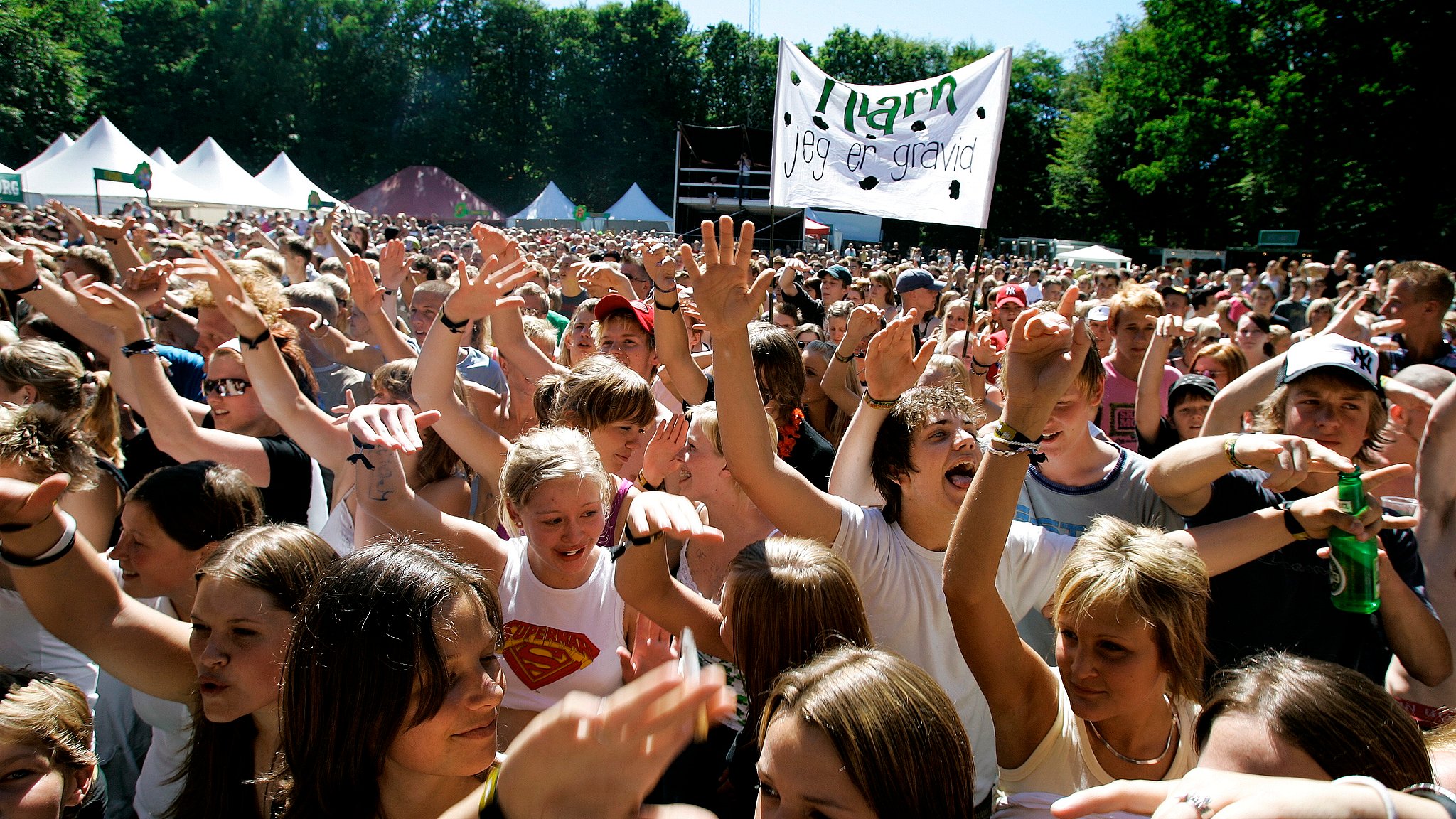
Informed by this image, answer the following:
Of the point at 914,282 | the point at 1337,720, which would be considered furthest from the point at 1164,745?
the point at 914,282

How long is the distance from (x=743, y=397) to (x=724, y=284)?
310mm

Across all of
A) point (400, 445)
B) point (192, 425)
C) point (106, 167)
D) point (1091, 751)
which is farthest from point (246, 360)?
point (106, 167)

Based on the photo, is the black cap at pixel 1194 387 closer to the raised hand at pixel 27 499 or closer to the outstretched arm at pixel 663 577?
the outstretched arm at pixel 663 577

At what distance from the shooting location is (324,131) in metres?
53.4

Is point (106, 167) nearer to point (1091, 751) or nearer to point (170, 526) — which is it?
point (170, 526)

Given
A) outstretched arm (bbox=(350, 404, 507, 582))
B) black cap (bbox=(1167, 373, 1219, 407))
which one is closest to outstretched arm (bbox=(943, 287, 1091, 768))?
outstretched arm (bbox=(350, 404, 507, 582))

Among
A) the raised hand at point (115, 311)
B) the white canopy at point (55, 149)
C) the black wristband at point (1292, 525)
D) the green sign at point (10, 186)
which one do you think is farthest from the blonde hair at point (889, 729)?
the white canopy at point (55, 149)

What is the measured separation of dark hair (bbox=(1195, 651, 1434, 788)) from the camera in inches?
53.6

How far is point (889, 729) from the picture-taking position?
142 cm

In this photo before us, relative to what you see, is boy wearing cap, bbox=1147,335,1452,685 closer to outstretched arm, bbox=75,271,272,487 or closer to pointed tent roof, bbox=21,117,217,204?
outstretched arm, bbox=75,271,272,487

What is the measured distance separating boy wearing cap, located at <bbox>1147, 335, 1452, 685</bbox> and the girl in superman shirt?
160 centimetres

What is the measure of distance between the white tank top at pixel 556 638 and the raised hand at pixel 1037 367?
1095 millimetres

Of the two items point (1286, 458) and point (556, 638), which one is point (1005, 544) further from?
point (556, 638)

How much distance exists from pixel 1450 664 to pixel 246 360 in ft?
12.2
